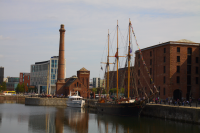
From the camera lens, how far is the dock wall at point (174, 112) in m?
43.2

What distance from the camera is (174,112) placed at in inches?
1885

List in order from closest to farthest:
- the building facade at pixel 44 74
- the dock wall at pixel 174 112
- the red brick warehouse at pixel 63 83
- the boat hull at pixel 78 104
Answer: the dock wall at pixel 174 112
the boat hull at pixel 78 104
the red brick warehouse at pixel 63 83
the building facade at pixel 44 74

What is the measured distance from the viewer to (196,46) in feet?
234

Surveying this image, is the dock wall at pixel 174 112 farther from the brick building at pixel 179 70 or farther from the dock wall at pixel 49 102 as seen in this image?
the dock wall at pixel 49 102

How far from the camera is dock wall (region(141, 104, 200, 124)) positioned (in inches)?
1700

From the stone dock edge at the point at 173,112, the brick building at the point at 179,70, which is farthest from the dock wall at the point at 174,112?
the brick building at the point at 179,70

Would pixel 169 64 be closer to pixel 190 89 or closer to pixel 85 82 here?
pixel 190 89

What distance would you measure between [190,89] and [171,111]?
24329mm

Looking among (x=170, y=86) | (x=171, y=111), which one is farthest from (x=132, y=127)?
(x=170, y=86)

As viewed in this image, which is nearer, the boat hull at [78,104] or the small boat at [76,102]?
the boat hull at [78,104]

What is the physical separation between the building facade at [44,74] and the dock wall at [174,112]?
11313 cm

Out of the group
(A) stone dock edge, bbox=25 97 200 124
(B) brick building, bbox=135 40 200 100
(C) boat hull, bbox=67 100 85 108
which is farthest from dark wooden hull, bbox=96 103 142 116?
(C) boat hull, bbox=67 100 85 108

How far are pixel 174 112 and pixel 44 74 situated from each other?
143 metres

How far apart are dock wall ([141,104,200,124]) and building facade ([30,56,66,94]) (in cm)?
11313
